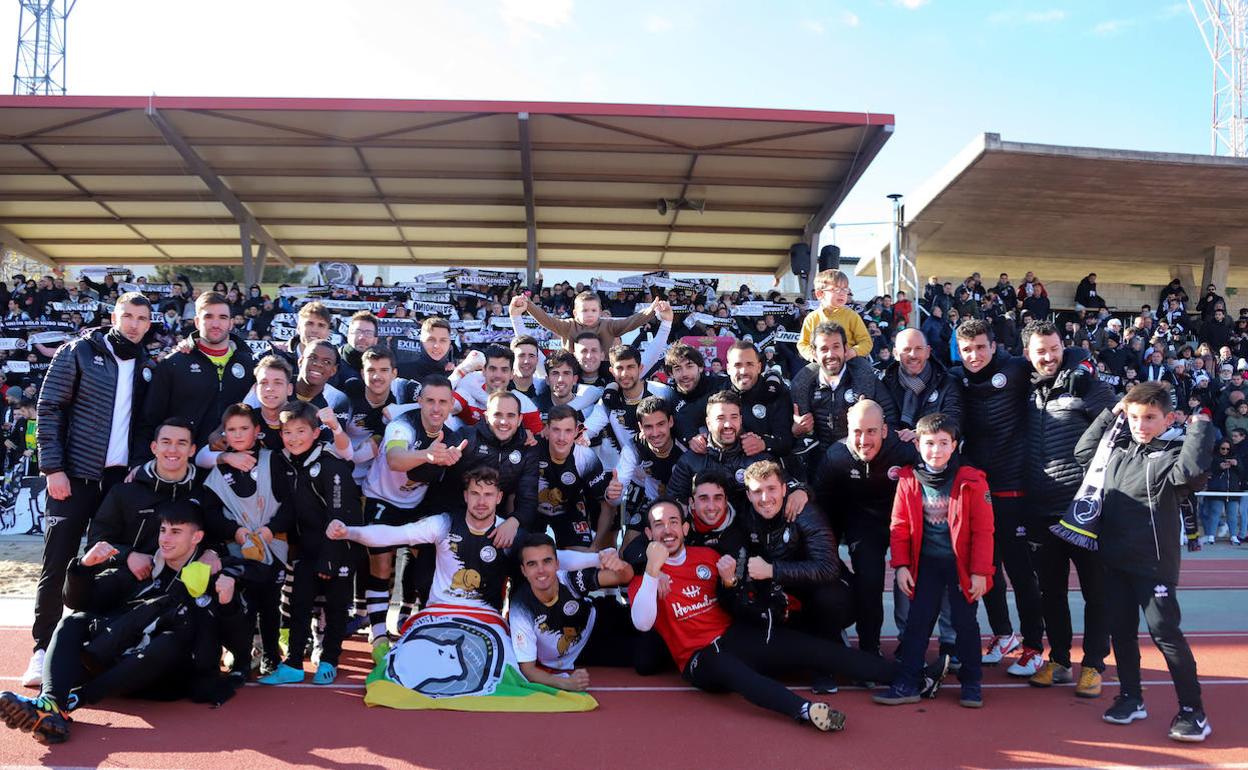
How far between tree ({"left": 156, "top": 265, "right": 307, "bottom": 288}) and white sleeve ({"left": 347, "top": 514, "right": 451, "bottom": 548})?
21.5 m

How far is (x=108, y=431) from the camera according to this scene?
4703 mm

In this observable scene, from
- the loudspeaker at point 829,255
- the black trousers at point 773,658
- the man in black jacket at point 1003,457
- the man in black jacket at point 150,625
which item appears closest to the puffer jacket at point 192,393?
the man in black jacket at point 150,625

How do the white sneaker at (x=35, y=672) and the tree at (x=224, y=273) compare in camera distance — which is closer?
the white sneaker at (x=35, y=672)

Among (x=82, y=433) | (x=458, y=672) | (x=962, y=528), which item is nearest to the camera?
(x=962, y=528)

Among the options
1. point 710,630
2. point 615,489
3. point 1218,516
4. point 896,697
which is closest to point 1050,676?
point 896,697

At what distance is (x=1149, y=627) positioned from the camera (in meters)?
3.96

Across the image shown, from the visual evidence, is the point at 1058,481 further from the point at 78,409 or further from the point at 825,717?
the point at 78,409

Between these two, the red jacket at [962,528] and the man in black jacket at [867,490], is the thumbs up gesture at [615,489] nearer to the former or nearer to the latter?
the man in black jacket at [867,490]

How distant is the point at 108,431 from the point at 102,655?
49.7 inches

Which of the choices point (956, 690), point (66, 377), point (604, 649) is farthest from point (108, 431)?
point (956, 690)

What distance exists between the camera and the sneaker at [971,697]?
170 inches

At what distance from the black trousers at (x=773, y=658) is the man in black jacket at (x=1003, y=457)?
0.95m

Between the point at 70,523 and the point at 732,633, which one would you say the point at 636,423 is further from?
the point at 70,523

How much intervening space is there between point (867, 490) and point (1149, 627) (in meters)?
1.52
